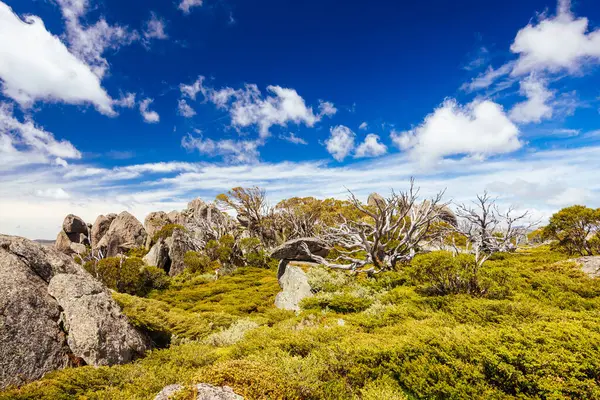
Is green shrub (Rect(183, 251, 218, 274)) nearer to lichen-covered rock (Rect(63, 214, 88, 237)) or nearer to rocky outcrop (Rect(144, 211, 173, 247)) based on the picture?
rocky outcrop (Rect(144, 211, 173, 247))

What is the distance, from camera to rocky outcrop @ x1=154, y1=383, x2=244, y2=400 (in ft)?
11.8

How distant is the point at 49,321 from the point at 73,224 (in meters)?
63.6

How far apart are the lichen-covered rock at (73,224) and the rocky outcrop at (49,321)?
60800 millimetres

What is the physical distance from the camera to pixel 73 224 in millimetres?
56781

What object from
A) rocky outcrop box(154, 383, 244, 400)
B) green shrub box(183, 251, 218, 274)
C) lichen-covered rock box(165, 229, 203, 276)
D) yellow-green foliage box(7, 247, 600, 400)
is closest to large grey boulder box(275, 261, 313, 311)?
yellow-green foliage box(7, 247, 600, 400)

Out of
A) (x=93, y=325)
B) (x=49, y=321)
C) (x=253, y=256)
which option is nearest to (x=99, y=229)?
(x=253, y=256)

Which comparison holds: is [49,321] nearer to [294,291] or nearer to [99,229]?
[294,291]

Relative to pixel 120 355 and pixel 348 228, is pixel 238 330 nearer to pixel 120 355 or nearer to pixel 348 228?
pixel 120 355

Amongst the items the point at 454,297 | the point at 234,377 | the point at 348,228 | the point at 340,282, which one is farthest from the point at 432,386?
the point at 348,228

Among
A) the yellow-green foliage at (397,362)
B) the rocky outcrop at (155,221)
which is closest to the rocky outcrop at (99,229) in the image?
the rocky outcrop at (155,221)

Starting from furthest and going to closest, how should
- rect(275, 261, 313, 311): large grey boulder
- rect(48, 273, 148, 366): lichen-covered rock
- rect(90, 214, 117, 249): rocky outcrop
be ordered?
rect(90, 214, 117, 249): rocky outcrop
rect(275, 261, 313, 311): large grey boulder
rect(48, 273, 148, 366): lichen-covered rock

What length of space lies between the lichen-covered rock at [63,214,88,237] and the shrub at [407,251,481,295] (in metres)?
66.9

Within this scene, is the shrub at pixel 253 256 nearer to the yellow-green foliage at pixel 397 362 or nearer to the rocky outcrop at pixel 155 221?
the yellow-green foliage at pixel 397 362

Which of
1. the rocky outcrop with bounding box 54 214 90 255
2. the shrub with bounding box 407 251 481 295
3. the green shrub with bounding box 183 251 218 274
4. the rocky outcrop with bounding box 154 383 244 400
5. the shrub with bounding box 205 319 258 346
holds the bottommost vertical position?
the green shrub with bounding box 183 251 218 274
